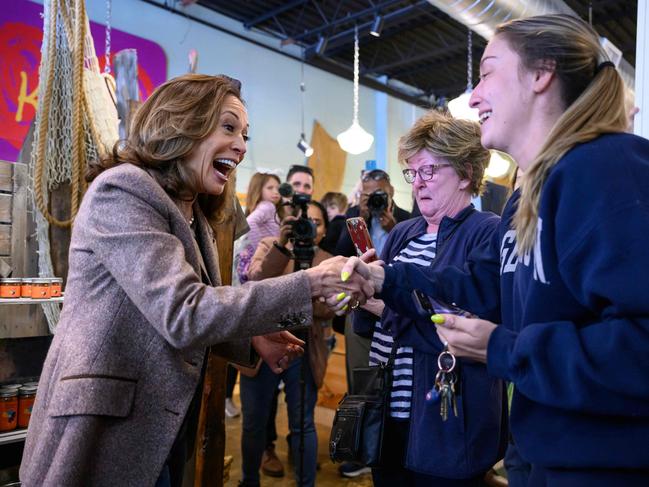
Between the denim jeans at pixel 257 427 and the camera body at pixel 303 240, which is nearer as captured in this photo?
the camera body at pixel 303 240

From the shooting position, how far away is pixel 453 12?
3861 mm

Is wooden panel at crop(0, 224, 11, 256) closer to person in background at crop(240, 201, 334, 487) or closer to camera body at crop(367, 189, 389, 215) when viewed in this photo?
person in background at crop(240, 201, 334, 487)

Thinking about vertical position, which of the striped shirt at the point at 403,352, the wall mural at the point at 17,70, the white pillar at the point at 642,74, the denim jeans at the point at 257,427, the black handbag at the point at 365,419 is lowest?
the denim jeans at the point at 257,427

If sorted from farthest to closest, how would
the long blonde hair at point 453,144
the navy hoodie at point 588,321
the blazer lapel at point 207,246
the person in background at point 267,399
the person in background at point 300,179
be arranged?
the person in background at point 300,179 < the person in background at point 267,399 < the long blonde hair at point 453,144 < the blazer lapel at point 207,246 < the navy hoodie at point 588,321

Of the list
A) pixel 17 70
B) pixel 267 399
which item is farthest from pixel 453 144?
pixel 17 70

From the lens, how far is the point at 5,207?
2.33 metres

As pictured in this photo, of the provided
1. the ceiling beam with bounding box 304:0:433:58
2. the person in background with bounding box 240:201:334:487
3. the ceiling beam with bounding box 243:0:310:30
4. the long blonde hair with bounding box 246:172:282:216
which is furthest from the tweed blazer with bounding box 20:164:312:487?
the ceiling beam with bounding box 243:0:310:30

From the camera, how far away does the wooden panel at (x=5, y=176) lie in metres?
2.31

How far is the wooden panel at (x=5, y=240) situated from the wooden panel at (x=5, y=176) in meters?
0.17

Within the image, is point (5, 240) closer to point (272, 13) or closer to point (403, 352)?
point (403, 352)

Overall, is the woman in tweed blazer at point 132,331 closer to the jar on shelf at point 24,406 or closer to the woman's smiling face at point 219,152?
the woman's smiling face at point 219,152

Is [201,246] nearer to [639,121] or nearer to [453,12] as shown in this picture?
[639,121]

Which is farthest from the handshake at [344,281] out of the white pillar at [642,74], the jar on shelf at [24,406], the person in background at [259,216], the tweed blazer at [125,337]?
the person in background at [259,216]

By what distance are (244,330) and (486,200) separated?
189 centimetres
